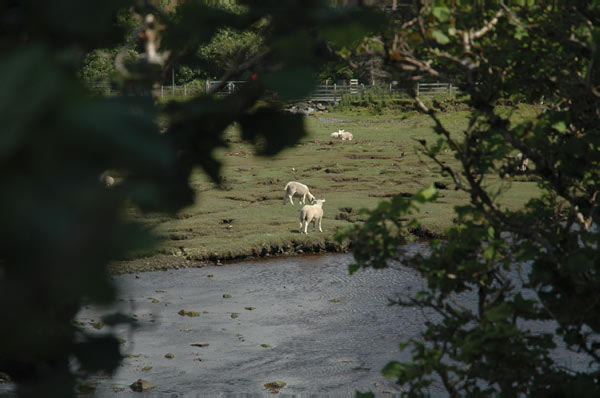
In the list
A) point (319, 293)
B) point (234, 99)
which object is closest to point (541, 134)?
point (234, 99)

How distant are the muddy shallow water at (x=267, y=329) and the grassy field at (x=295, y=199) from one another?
1.99 ft

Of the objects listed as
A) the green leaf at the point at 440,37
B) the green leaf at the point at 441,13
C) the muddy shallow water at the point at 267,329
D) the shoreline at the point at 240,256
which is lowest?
the shoreline at the point at 240,256

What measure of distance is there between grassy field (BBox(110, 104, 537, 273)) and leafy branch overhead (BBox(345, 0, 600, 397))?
16.5ft

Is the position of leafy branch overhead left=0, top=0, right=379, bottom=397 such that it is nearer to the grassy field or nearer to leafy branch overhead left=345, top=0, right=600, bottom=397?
leafy branch overhead left=345, top=0, right=600, bottom=397

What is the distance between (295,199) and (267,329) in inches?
415

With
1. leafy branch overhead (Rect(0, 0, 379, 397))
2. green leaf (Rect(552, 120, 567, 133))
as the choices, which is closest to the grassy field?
green leaf (Rect(552, 120, 567, 133))

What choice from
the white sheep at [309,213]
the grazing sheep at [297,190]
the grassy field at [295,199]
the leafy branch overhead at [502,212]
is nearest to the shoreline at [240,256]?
the grassy field at [295,199]

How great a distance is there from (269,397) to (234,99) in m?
7.52

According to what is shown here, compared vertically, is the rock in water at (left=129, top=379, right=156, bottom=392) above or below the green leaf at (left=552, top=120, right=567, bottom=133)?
below

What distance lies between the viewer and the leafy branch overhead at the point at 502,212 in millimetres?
3150

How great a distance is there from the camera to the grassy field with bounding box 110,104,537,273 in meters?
15.7

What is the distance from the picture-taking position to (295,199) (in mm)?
21406

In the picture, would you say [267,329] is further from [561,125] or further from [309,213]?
[561,125]

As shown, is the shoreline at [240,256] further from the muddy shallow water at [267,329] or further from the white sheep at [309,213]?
the white sheep at [309,213]
